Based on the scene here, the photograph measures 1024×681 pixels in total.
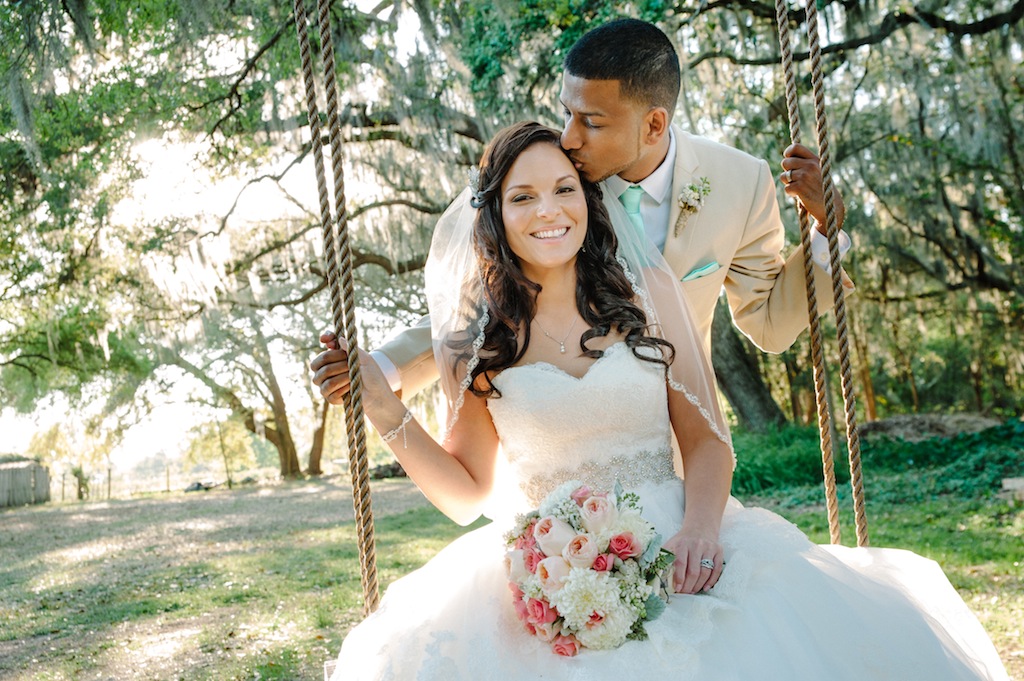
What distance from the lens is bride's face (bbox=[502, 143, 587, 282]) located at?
98.1 inches

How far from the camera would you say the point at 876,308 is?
49.0ft

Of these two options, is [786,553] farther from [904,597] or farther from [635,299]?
[635,299]

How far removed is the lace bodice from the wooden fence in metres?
19.1

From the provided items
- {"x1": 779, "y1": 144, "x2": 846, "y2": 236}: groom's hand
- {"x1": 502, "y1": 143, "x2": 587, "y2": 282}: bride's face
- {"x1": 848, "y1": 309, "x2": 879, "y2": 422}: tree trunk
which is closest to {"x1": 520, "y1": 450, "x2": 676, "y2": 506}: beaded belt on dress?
{"x1": 502, "y1": 143, "x2": 587, "y2": 282}: bride's face

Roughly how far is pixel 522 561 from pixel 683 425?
695mm

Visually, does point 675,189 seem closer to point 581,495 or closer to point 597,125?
point 597,125

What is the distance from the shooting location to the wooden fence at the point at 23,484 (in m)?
18.9

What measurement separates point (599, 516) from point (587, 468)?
1.71 ft

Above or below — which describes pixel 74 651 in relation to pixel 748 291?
below

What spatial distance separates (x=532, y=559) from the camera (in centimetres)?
192

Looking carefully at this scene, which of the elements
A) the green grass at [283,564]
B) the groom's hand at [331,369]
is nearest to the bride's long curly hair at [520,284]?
the groom's hand at [331,369]

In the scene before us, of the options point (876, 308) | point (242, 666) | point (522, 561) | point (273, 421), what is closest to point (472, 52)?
point (242, 666)

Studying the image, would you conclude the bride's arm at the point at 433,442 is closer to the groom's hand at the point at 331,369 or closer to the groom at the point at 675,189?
the groom's hand at the point at 331,369

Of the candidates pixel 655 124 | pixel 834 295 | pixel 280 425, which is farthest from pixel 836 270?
pixel 280 425
